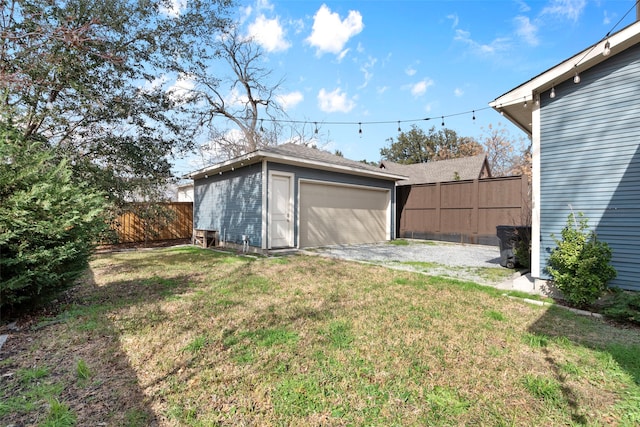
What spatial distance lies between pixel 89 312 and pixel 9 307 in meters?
0.72

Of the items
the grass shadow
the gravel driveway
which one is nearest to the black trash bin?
the gravel driveway

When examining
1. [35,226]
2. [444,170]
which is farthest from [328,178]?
[444,170]

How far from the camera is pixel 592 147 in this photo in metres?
4.06

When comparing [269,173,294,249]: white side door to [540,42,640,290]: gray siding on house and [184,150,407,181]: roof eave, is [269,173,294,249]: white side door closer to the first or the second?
[184,150,407,181]: roof eave

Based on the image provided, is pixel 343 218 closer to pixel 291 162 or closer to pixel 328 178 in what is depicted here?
pixel 328 178

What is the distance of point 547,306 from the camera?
152 inches

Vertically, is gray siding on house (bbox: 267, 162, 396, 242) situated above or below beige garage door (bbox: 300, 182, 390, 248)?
above

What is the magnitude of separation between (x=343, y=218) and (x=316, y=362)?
25.8 ft

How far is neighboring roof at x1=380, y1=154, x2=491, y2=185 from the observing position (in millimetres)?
15980

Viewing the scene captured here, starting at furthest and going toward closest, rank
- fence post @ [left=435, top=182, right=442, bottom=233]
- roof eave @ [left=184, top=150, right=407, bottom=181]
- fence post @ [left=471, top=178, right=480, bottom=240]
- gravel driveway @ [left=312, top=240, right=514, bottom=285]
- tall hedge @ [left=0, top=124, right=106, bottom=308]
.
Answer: fence post @ [left=435, top=182, right=442, bottom=233]
fence post @ [left=471, top=178, right=480, bottom=240]
roof eave @ [left=184, top=150, right=407, bottom=181]
gravel driveway @ [left=312, top=240, right=514, bottom=285]
tall hedge @ [left=0, top=124, right=106, bottom=308]

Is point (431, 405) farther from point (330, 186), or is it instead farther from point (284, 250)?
point (330, 186)

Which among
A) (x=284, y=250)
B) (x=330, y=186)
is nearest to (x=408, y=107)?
(x=330, y=186)

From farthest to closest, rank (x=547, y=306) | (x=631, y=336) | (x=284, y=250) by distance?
(x=284, y=250) < (x=547, y=306) < (x=631, y=336)

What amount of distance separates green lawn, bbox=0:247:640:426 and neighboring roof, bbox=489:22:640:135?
3.15 meters
